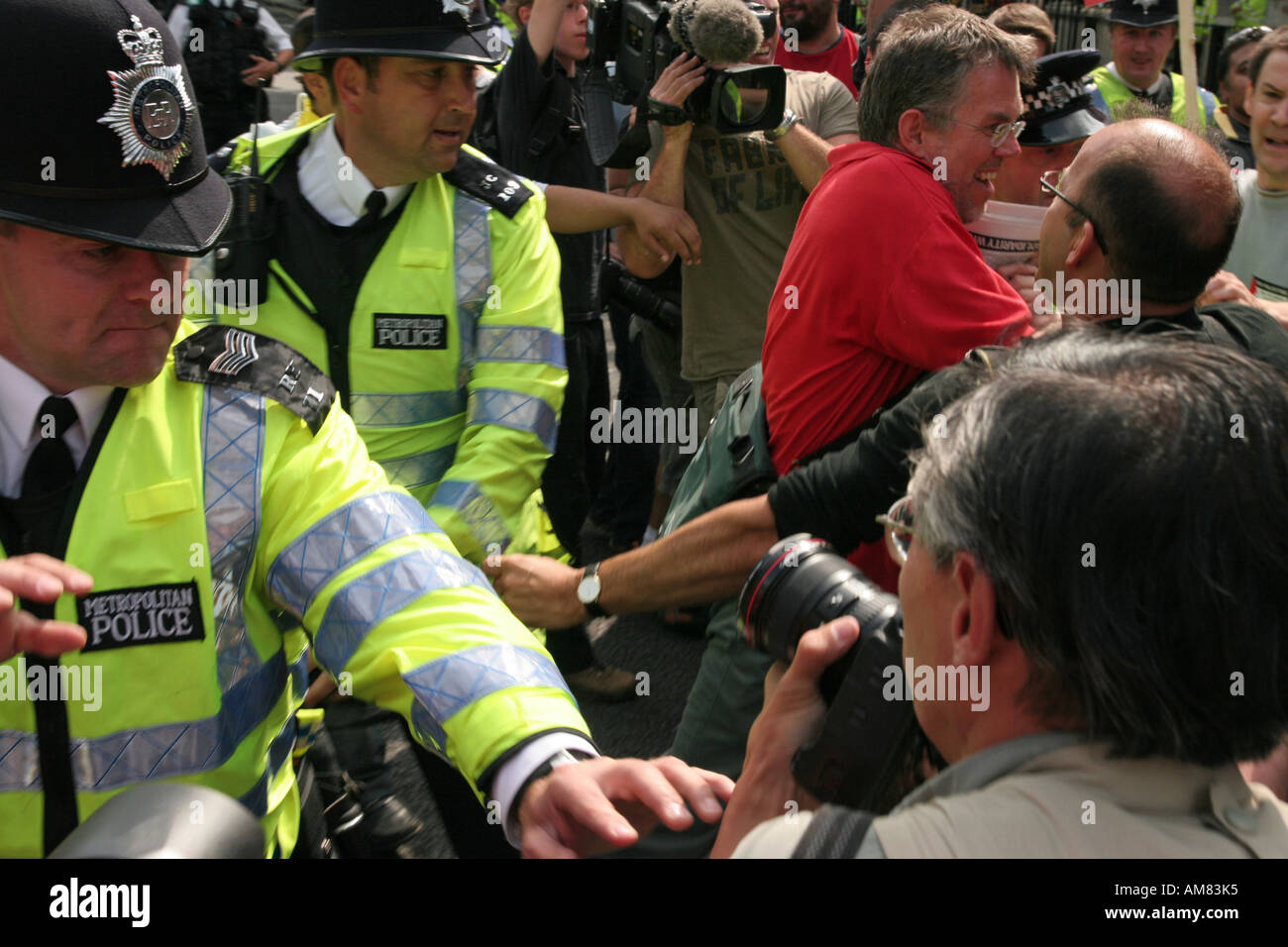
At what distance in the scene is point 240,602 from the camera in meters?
1.71

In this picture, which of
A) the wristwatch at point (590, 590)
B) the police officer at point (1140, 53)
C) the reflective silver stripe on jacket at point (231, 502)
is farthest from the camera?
the police officer at point (1140, 53)

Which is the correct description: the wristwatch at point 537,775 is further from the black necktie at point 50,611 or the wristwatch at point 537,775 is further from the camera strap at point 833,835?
the black necktie at point 50,611

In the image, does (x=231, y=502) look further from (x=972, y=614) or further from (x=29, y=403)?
(x=972, y=614)

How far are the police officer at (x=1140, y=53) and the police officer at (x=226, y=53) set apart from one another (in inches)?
167

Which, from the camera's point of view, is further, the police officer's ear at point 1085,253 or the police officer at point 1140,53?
the police officer at point 1140,53

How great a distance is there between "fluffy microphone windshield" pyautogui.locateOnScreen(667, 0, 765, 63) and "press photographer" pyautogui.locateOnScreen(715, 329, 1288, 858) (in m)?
2.87

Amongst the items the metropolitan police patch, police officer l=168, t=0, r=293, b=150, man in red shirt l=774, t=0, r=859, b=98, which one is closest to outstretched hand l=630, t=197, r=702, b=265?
man in red shirt l=774, t=0, r=859, b=98

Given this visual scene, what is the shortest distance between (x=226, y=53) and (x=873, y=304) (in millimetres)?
5578

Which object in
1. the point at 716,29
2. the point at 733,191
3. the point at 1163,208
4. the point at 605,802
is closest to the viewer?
the point at 605,802

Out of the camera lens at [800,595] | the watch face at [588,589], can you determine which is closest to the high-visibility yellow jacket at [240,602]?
the camera lens at [800,595]

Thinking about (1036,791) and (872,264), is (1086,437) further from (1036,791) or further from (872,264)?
(872,264)

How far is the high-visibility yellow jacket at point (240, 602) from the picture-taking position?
1581 millimetres

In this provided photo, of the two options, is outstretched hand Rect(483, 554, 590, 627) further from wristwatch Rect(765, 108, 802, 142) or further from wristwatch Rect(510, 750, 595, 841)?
wristwatch Rect(765, 108, 802, 142)

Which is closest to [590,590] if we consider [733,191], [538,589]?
[538,589]
